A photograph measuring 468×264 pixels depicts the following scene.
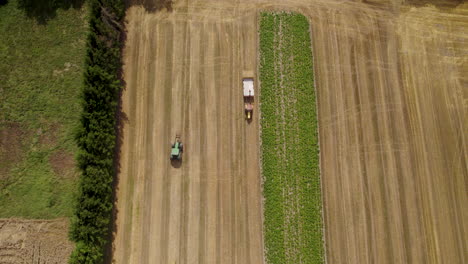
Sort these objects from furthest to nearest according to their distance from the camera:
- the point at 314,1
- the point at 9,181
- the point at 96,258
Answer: the point at 314,1 → the point at 9,181 → the point at 96,258

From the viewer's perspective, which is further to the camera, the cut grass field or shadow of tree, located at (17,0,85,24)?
shadow of tree, located at (17,0,85,24)

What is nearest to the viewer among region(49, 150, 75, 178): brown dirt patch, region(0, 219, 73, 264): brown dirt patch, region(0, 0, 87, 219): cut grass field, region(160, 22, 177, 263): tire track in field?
region(0, 219, 73, 264): brown dirt patch

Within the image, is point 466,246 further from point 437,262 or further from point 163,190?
point 163,190

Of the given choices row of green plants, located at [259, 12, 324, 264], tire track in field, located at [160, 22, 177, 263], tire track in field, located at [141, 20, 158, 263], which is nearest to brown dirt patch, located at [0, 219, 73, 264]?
tire track in field, located at [141, 20, 158, 263]

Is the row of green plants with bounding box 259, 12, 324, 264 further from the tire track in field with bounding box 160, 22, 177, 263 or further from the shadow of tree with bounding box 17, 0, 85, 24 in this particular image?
the shadow of tree with bounding box 17, 0, 85, 24

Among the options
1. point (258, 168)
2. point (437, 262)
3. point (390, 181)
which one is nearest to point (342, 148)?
point (390, 181)

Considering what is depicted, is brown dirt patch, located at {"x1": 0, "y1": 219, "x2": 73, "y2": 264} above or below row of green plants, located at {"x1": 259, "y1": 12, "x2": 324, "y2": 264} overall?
below

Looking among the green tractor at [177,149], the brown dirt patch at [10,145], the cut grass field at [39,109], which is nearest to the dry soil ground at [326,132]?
the green tractor at [177,149]
